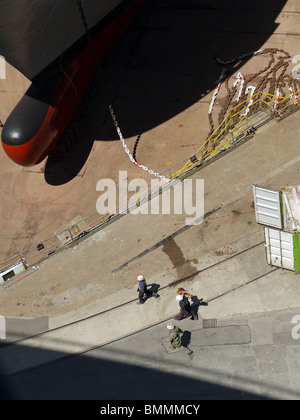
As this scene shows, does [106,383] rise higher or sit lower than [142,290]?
lower

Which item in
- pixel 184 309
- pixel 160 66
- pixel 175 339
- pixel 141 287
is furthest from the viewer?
pixel 160 66

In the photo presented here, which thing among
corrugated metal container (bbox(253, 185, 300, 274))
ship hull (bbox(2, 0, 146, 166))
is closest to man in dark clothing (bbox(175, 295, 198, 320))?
corrugated metal container (bbox(253, 185, 300, 274))

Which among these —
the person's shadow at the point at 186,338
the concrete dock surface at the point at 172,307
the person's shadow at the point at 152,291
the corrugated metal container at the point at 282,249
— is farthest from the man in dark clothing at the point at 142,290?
the corrugated metal container at the point at 282,249

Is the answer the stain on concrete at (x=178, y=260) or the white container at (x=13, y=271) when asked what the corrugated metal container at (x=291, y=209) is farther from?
the white container at (x=13, y=271)

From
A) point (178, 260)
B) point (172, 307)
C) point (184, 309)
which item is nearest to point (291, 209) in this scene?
point (184, 309)

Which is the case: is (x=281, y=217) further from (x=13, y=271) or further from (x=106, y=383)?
(x=13, y=271)

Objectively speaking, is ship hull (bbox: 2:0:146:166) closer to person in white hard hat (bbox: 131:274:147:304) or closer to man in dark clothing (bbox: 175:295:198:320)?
person in white hard hat (bbox: 131:274:147:304)
